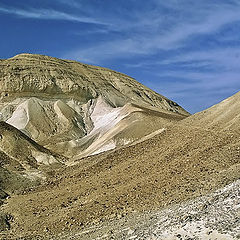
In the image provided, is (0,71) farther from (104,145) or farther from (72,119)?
(104,145)

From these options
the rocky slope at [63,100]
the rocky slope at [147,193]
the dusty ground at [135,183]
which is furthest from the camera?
the rocky slope at [63,100]

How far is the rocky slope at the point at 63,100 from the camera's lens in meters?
47.0

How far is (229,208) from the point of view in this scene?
8.19 meters

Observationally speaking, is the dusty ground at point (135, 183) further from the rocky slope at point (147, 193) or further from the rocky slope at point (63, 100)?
the rocky slope at point (63, 100)

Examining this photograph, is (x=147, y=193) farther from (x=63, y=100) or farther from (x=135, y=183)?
(x=63, y=100)

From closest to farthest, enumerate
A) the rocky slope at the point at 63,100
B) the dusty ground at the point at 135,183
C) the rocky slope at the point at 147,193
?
the rocky slope at the point at 147,193 < the dusty ground at the point at 135,183 < the rocky slope at the point at 63,100

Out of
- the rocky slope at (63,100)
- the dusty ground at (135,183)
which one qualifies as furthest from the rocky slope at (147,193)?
the rocky slope at (63,100)

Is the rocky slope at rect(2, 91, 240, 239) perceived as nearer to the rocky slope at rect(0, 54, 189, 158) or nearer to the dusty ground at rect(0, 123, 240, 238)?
the dusty ground at rect(0, 123, 240, 238)

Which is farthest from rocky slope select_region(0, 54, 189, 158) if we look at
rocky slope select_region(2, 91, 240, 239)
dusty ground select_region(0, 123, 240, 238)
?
rocky slope select_region(2, 91, 240, 239)

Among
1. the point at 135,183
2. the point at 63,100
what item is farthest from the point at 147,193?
the point at 63,100

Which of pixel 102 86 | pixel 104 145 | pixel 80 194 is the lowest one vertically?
pixel 80 194

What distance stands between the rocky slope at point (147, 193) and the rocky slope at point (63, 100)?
69.9ft

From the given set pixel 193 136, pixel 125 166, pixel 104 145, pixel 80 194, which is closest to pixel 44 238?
pixel 80 194

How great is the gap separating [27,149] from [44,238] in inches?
836
